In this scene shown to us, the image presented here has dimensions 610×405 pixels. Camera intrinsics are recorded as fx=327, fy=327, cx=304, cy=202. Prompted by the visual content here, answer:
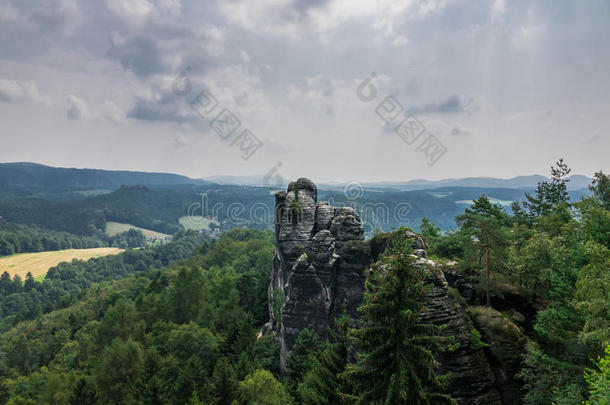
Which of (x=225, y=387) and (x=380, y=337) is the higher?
(x=380, y=337)

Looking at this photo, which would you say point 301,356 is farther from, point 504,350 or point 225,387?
point 504,350

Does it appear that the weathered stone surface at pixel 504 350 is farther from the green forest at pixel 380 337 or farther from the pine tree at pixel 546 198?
the pine tree at pixel 546 198

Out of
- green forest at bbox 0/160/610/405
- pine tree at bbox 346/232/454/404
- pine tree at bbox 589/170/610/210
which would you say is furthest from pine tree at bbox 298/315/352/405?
pine tree at bbox 589/170/610/210

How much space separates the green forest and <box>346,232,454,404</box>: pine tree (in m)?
0.06

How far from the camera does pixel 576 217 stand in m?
30.4

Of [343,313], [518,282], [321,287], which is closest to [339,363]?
[343,313]

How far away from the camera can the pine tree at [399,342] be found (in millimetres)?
15383

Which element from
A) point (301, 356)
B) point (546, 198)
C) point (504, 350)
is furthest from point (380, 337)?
point (546, 198)

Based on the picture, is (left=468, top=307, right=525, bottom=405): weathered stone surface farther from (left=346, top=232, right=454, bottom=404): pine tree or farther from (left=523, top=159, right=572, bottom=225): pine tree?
(left=523, top=159, right=572, bottom=225): pine tree

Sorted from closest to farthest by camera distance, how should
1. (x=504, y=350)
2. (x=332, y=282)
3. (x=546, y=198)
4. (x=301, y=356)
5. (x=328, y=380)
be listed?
(x=504, y=350) < (x=328, y=380) < (x=301, y=356) < (x=332, y=282) < (x=546, y=198)

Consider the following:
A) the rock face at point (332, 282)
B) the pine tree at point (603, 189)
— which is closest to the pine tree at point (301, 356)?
the rock face at point (332, 282)

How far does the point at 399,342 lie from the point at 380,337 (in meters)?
0.91

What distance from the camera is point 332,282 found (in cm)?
3616

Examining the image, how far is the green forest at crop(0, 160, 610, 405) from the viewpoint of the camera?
15.8m
